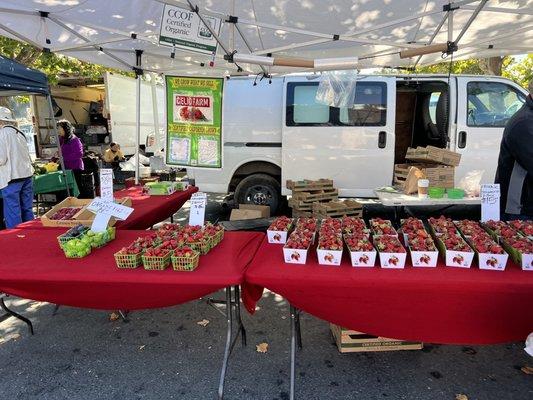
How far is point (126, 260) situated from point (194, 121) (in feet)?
7.91

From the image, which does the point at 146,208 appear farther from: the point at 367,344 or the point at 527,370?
the point at 527,370

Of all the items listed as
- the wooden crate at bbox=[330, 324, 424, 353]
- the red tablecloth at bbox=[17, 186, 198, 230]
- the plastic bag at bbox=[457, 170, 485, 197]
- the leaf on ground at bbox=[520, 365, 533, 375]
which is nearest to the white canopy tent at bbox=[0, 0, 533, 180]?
the plastic bag at bbox=[457, 170, 485, 197]

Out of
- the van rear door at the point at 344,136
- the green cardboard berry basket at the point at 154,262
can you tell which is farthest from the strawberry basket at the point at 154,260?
the van rear door at the point at 344,136

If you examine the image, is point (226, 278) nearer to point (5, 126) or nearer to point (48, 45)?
point (48, 45)

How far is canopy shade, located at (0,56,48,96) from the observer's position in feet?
16.6

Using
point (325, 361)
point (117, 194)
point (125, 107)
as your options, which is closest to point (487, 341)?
point (325, 361)

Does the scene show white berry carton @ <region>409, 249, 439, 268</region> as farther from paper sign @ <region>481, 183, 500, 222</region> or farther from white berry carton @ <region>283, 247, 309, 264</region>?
paper sign @ <region>481, 183, 500, 222</region>

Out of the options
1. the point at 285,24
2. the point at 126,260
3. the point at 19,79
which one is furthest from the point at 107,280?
the point at 19,79

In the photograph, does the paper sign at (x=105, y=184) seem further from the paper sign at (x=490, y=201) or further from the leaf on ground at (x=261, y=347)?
the paper sign at (x=490, y=201)

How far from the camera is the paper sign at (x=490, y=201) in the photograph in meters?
2.86

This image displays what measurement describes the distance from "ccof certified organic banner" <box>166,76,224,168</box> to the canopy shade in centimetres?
258

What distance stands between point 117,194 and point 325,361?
3.30 m

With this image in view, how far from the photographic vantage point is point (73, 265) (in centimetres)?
238

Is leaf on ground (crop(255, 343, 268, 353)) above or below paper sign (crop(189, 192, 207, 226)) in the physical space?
below
